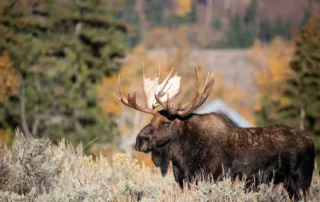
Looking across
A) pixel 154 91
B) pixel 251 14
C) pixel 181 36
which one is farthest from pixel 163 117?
pixel 251 14

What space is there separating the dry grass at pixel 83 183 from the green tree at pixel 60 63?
2407 centimetres

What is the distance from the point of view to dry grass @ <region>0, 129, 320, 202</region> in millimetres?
6609

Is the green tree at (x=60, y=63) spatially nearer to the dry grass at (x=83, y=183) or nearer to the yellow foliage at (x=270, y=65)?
the yellow foliage at (x=270, y=65)

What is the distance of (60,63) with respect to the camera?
38.3 meters

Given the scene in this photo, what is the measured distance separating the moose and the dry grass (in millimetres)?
246

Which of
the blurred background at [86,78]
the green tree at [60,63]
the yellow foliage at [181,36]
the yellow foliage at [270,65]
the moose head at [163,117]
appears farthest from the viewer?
the yellow foliage at [181,36]

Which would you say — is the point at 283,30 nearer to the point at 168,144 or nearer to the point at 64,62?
the point at 64,62

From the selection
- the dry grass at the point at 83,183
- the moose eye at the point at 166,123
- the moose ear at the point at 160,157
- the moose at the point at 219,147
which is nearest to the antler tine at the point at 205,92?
the moose at the point at 219,147

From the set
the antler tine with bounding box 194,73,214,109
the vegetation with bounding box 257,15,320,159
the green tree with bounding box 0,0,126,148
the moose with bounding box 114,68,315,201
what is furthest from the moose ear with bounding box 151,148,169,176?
the green tree with bounding box 0,0,126,148

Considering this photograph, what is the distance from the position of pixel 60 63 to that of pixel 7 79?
3.41 meters

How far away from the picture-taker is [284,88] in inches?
1289

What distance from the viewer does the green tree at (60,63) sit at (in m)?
35.8

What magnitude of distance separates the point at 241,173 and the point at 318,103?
83.0 ft

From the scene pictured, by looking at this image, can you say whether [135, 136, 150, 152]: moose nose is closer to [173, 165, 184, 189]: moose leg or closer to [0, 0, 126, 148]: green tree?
[173, 165, 184, 189]: moose leg
